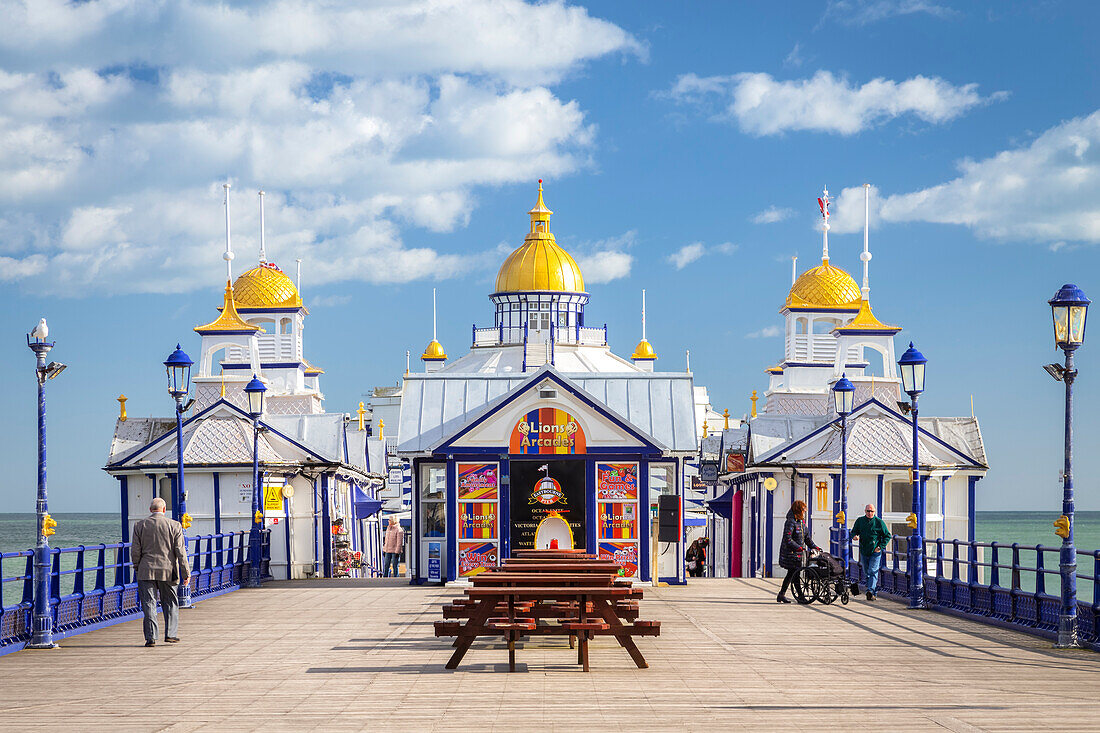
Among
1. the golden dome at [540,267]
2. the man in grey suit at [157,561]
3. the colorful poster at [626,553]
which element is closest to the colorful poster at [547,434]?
the colorful poster at [626,553]

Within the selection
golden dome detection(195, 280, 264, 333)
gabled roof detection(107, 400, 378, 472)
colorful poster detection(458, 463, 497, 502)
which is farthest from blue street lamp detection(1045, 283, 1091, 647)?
golden dome detection(195, 280, 264, 333)

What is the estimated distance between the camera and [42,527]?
1437cm

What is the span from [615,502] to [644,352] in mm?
52595

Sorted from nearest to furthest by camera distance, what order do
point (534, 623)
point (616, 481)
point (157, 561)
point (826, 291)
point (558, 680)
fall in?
point (558, 680) → point (534, 623) → point (157, 561) → point (616, 481) → point (826, 291)

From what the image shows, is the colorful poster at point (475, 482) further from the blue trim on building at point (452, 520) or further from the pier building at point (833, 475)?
the pier building at point (833, 475)

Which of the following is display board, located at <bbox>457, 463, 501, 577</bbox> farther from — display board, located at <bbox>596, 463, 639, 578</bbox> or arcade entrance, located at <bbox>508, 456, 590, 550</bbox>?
display board, located at <bbox>596, 463, 639, 578</bbox>

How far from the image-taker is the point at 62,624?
15.2 meters

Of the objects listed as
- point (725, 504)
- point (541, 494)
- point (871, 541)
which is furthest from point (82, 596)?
point (725, 504)

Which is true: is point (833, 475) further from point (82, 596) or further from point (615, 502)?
point (82, 596)

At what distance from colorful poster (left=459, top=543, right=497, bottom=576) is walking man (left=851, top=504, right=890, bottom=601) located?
6133mm

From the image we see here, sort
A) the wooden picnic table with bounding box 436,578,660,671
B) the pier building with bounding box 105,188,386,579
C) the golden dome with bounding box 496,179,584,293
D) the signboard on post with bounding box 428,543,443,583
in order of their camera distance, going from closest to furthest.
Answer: the wooden picnic table with bounding box 436,578,660,671
the signboard on post with bounding box 428,543,443,583
the pier building with bounding box 105,188,386,579
the golden dome with bounding box 496,179,584,293

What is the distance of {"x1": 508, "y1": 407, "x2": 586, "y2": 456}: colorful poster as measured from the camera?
76.0ft

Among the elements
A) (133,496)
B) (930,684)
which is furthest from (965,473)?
(930,684)

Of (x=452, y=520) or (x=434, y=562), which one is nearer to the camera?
(x=452, y=520)
